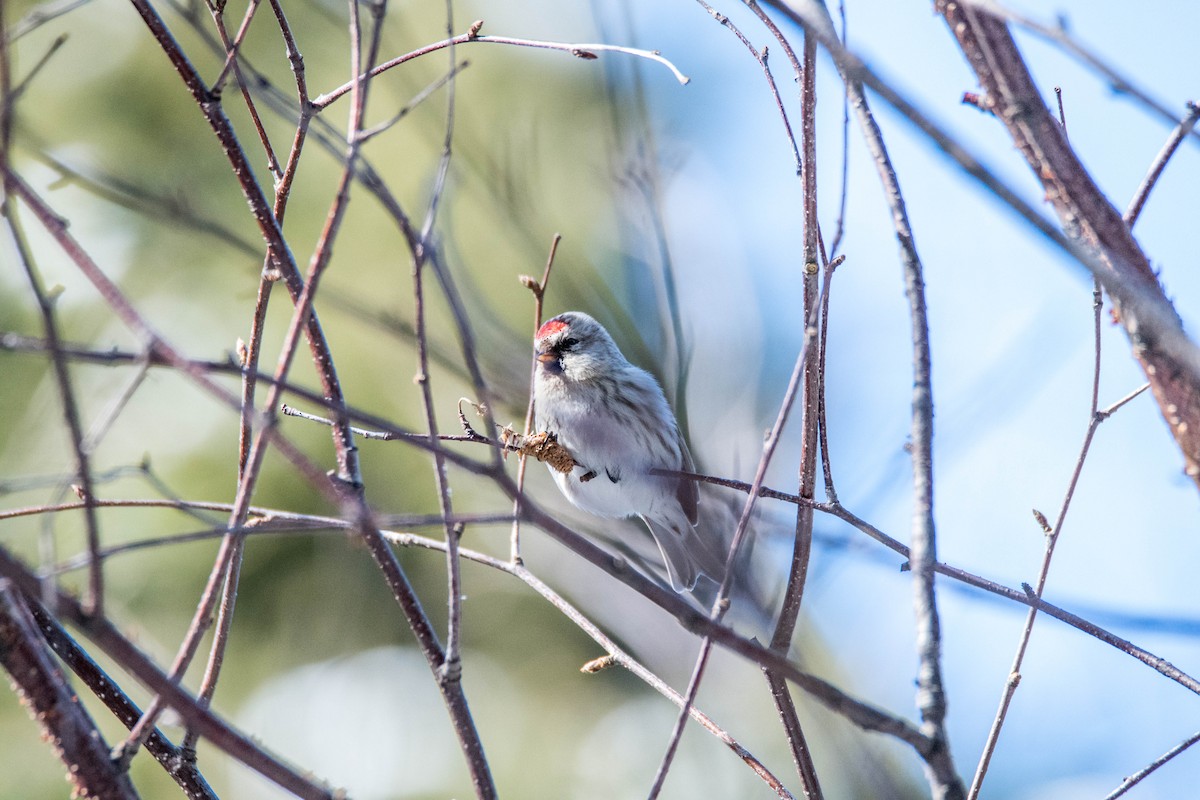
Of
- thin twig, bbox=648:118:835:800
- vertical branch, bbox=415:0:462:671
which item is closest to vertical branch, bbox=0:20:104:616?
vertical branch, bbox=415:0:462:671

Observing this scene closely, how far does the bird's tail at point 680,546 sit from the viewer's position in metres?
3.81

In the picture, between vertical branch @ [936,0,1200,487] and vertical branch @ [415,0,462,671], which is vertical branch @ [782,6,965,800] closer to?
vertical branch @ [936,0,1200,487]

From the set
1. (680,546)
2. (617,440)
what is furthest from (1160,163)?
(680,546)

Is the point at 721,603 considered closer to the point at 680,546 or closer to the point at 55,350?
the point at 55,350

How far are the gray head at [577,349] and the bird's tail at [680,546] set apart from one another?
1.92ft

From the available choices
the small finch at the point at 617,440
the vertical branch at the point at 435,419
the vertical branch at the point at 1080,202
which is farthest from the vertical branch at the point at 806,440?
the small finch at the point at 617,440

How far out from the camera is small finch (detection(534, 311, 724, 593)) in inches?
144

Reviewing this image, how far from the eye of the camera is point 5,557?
106 cm

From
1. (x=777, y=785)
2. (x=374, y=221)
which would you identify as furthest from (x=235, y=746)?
(x=374, y=221)

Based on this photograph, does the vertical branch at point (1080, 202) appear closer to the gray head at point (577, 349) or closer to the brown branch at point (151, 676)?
the brown branch at point (151, 676)

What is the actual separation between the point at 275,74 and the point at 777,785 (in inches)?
263

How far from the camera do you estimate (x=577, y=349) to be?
3.96 metres

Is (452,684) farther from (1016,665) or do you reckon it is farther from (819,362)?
(1016,665)

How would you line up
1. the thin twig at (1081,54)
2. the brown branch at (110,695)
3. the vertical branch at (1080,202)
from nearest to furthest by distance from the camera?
the thin twig at (1081,54)
the vertical branch at (1080,202)
the brown branch at (110,695)
